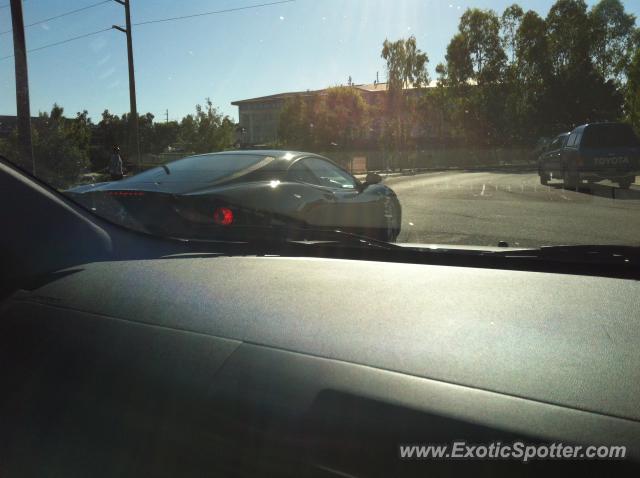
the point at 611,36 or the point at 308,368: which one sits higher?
the point at 611,36

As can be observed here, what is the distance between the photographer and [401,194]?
7215mm

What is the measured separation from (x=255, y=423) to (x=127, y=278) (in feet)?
3.52

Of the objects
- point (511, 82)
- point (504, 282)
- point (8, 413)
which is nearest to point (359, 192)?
point (511, 82)

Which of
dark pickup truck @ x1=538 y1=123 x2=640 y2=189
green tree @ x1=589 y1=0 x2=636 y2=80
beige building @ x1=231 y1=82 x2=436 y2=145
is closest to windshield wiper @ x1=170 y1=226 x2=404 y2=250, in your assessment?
beige building @ x1=231 y1=82 x2=436 y2=145

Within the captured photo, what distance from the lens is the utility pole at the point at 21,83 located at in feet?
8.64

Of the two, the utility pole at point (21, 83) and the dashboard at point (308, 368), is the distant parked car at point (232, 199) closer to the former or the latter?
the utility pole at point (21, 83)

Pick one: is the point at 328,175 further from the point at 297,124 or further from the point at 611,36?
the point at 611,36

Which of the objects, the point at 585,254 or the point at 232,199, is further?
the point at 232,199

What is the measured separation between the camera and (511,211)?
209 inches


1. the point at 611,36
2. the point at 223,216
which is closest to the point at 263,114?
the point at 223,216

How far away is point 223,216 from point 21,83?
1175 millimetres

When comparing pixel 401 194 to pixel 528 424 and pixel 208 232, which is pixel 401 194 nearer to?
pixel 208 232

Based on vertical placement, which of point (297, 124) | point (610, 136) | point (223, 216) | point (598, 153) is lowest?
point (223, 216)

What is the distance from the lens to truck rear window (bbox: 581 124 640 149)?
15.2 feet
